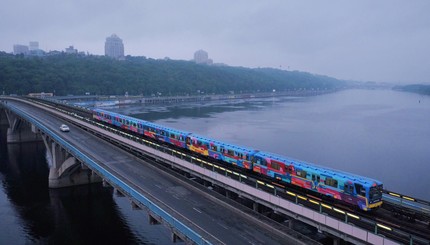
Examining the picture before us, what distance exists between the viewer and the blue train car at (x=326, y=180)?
27.4m

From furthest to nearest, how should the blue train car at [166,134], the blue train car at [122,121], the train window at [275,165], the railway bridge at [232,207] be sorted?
the blue train car at [122,121] → the blue train car at [166,134] → the train window at [275,165] → the railway bridge at [232,207]

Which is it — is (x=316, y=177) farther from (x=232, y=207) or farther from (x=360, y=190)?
(x=232, y=207)

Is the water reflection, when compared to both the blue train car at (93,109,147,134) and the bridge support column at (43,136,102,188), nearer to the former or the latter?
the bridge support column at (43,136,102,188)

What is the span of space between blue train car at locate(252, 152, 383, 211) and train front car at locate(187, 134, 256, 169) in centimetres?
167

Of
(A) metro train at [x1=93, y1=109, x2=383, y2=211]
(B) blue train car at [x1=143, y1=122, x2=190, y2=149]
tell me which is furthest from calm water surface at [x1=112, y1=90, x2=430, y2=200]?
(B) blue train car at [x1=143, y1=122, x2=190, y2=149]

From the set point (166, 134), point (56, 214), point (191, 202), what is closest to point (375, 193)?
point (191, 202)

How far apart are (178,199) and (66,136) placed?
3822 centimetres

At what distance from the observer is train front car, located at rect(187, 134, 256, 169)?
1585 inches

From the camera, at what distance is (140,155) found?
1965 inches

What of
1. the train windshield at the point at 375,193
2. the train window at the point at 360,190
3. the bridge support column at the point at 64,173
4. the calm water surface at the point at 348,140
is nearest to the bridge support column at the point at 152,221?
the train window at the point at 360,190

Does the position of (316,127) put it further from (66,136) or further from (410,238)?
(410,238)

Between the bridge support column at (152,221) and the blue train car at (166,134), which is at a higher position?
the blue train car at (166,134)

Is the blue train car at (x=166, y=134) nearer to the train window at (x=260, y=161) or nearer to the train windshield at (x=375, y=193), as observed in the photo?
the train window at (x=260, y=161)

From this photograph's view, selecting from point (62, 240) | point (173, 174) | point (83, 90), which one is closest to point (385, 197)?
point (173, 174)
